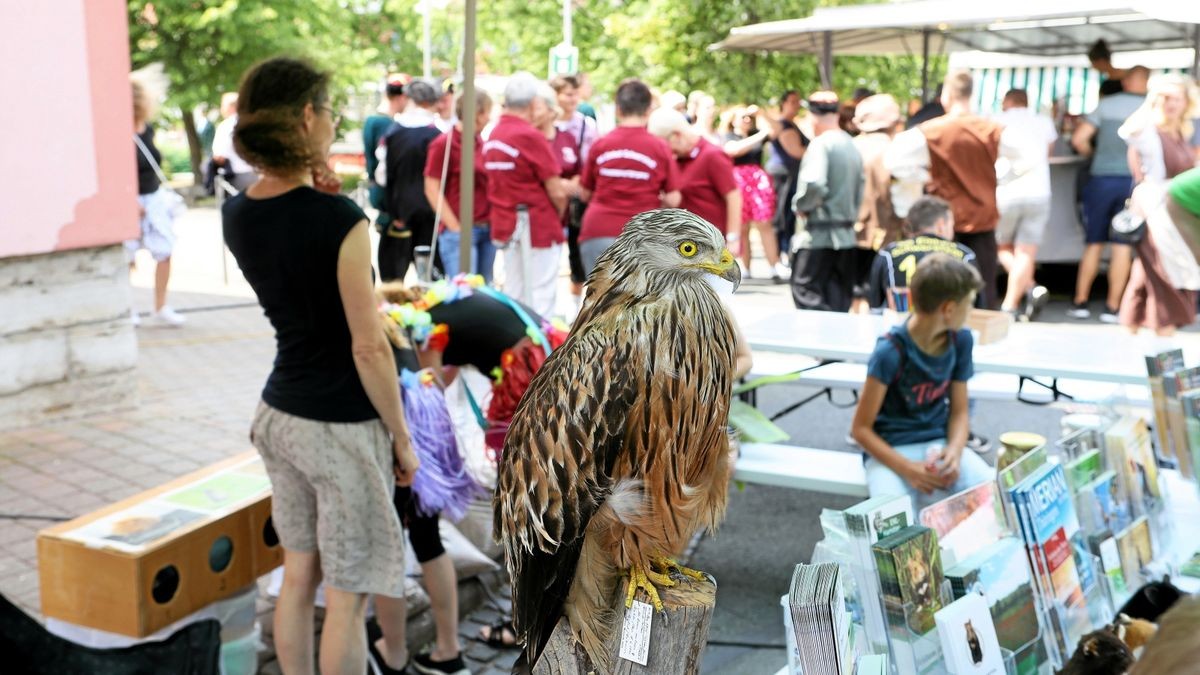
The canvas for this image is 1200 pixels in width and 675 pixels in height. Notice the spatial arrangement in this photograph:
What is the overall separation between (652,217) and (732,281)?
0.18m

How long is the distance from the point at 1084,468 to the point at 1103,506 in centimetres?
13

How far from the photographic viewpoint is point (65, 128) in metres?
6.44

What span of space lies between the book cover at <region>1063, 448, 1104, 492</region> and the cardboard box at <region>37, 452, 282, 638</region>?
265 cm

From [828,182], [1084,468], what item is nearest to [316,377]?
[1084,468]

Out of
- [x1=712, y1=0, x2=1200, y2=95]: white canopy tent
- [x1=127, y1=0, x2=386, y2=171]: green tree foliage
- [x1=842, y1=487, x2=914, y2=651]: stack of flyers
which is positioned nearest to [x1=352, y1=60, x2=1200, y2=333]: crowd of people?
[x1=712, y1=0, x2=1200, y2=95]: white canopy tent

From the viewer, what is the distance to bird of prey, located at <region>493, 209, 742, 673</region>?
1839 mm

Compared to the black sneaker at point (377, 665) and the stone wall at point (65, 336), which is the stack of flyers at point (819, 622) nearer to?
the black sneaker at point (377, 665)

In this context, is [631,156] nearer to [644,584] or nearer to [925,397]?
[925,397]

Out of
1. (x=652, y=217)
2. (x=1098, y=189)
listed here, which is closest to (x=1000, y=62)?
(x=1098, y=189)

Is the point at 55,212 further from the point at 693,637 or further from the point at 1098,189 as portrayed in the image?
the point at 1098,189

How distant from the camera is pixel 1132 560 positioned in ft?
11.1

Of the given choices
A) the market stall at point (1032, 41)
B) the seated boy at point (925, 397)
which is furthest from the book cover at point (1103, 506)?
the market stall at point (1032, 41)

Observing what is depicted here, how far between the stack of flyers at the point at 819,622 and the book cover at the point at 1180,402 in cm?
237

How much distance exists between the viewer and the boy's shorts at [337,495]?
132 inches
